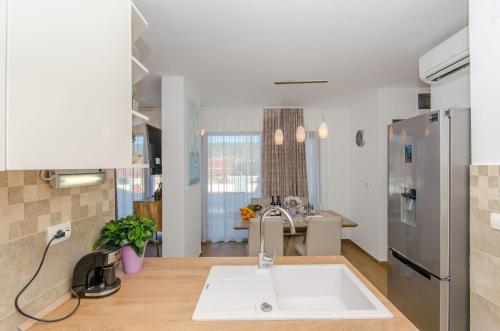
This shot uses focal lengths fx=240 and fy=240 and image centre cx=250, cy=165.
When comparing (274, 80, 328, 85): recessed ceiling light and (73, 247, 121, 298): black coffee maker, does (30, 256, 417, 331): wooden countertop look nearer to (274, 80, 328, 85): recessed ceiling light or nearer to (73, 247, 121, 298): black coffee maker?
(73, 247, 121, 298): black coffee maker

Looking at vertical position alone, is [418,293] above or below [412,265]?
below

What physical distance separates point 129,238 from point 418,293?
6.53 feet

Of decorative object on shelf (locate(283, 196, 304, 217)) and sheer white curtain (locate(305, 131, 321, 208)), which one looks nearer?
decorative object on shelf (locate(283, 196, 304, 217))

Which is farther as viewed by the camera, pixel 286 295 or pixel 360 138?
pixel 360 138

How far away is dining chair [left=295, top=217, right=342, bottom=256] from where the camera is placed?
262cm

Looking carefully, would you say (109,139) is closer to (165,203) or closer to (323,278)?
(323,278)

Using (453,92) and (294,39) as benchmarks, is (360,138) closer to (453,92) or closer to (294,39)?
(453,92)

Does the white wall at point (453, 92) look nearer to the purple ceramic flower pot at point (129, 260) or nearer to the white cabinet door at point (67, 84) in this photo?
the white cabinet door at point (67, 84)

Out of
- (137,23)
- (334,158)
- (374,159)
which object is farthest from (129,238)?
(334,158)

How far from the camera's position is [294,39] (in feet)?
6.98

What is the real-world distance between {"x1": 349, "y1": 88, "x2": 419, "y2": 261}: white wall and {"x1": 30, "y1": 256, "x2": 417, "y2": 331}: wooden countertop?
270 centimetres

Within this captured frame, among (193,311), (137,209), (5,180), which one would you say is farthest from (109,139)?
(137,209)

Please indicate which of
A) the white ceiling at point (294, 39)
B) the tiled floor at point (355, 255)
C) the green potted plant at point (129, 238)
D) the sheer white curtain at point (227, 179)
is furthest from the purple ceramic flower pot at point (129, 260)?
the sheer white curtain at point (227, 179)

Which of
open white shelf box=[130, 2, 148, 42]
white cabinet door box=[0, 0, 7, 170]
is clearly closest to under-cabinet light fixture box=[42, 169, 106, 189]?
white cabinet door box=[0, 0, 7, 170]
